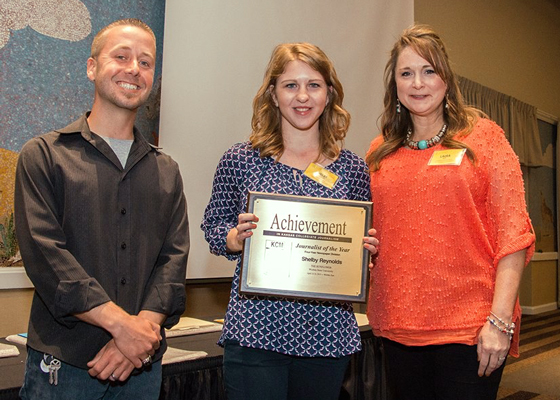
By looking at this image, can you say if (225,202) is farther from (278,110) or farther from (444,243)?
(444,243)

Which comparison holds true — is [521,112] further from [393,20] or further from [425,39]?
[425,39]

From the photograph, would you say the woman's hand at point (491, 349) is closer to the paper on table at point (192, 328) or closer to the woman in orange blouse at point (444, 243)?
the woman in orange blouse at point (444, 243)

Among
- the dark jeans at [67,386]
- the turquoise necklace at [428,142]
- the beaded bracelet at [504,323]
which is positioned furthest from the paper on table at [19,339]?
the beaded bracelet at [504,323]

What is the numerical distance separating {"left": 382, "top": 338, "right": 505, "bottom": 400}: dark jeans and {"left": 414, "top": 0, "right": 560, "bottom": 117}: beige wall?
18.3 feet

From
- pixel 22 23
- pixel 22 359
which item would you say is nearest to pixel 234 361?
pixel 22 359

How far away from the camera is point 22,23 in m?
3.09

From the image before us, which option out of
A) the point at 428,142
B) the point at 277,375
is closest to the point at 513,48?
the point at 428,142

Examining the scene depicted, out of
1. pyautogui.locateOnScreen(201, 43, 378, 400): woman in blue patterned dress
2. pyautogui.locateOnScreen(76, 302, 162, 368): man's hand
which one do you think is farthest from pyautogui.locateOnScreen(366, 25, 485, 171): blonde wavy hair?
pyautogui.locateOnScreen(76, 302, 162, 368): man's hand

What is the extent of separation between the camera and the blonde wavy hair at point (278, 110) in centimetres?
182

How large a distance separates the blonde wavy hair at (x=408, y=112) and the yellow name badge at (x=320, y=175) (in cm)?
24

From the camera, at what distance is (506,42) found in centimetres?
871

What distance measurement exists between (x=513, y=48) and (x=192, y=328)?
25.4ft

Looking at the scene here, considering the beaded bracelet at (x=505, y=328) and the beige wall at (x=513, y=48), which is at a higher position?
the beige wall at (x=513, y=48)

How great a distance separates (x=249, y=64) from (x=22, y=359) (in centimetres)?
240
